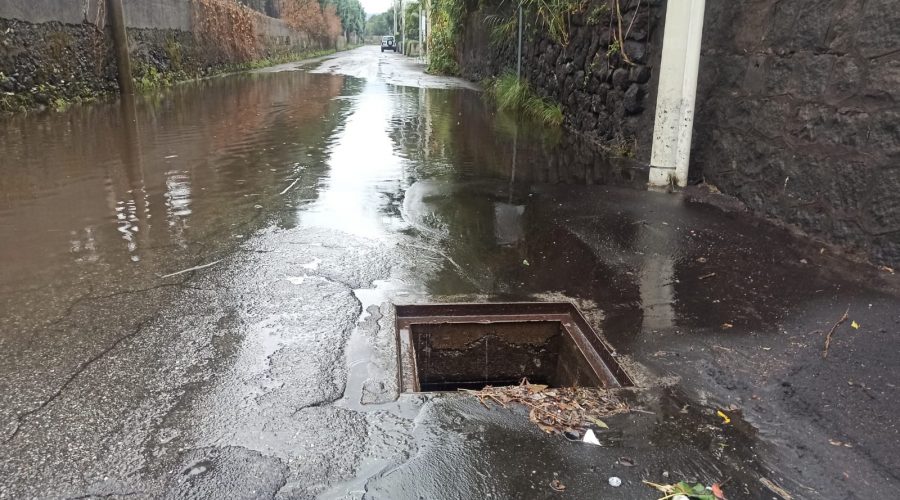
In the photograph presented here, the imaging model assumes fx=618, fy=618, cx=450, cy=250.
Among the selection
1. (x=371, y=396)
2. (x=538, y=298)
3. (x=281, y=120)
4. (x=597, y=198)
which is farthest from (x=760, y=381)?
(x=281, y=120)

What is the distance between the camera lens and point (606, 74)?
823 centimetres

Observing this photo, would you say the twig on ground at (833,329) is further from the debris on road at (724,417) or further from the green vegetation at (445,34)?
the green vegetation at (445,34)

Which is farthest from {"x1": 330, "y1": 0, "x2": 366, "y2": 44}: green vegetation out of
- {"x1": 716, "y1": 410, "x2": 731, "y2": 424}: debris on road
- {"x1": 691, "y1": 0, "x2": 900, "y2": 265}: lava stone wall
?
{"x1": 716, "y1": 410, "x2": 731, "y2": 424}: debris on road

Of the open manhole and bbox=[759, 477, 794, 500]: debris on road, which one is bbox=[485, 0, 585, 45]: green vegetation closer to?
the open manhole

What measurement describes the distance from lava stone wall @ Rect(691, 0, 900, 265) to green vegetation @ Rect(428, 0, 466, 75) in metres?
17.0

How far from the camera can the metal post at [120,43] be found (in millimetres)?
13367

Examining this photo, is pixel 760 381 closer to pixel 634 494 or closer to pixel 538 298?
pixel 634 494

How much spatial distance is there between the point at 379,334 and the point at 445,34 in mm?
24877

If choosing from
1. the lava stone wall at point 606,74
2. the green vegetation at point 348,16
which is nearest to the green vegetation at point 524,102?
the lava stone wall at point 606,74

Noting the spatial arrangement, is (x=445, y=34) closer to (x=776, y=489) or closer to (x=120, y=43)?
(x=120, y=43)

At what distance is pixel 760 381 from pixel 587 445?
0.97 metres

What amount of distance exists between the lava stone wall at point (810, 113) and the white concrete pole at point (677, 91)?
277 mm

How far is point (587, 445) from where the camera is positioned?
2.29 metres

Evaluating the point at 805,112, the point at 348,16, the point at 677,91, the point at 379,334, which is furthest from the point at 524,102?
the point at 348,16
